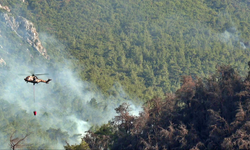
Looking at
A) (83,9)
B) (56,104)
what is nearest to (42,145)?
(56,104)

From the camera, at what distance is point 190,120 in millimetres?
59000

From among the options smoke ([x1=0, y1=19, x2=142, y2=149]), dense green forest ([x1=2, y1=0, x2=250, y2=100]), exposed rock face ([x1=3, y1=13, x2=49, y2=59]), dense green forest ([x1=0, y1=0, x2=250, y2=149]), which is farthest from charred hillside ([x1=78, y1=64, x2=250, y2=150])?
exposed rock face ([x1=3, y1=13, x2=49, y2=59])

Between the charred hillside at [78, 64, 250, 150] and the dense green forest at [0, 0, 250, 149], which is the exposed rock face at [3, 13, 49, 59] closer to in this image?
the dense green forest at [0, 0, 250, 149]

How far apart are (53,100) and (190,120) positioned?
88164 millimetres

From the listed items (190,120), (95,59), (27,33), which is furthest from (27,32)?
(190,120)

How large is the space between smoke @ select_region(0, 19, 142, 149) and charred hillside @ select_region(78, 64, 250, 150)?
51.3 m

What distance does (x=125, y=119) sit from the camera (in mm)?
60625

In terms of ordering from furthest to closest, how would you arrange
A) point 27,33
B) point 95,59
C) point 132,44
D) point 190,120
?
point 132,44 < point 95,59 < point 27,33 < point 190,120

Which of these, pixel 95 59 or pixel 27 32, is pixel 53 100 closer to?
pixel 27 32

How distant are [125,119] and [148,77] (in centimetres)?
10313

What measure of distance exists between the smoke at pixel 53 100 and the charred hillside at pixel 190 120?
51309 mm

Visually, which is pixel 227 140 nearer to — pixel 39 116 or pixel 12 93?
pixel 39 116

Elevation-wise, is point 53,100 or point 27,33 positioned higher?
point 27,33

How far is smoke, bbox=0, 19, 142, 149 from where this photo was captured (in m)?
118
